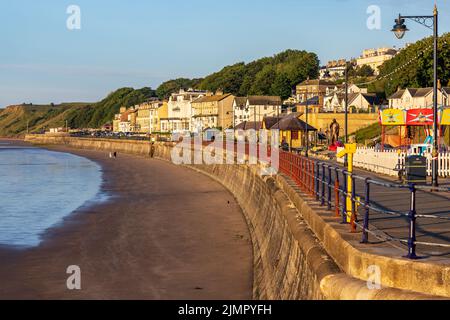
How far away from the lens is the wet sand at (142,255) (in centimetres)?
1750

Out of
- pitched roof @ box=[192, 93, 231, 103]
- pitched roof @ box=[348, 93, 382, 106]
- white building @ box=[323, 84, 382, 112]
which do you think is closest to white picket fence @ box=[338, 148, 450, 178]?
white building @ box=[323, 84, 382, 112]

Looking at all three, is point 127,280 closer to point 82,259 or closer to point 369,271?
point 82,259

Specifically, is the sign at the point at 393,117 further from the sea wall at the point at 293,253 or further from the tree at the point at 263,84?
the tree at the point at 263,84

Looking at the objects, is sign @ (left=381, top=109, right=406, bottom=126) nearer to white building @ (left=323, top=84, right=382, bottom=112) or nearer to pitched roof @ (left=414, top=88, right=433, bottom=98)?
pitched roof @ (left=414, top=88, right=433, bottom=98)

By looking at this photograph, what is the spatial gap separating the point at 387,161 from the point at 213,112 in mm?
122251

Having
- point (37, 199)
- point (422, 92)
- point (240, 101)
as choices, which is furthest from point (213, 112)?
point (37, 199)

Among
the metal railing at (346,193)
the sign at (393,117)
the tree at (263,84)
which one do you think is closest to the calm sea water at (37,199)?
the metal railing at (346,193)

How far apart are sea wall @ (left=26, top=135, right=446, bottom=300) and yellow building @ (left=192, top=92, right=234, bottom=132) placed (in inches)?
4613

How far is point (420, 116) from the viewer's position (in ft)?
132

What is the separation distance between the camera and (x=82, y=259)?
21.7m

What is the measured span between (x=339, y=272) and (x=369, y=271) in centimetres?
97

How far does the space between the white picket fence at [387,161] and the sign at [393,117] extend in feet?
10.9

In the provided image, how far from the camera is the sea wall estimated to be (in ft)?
29.8
